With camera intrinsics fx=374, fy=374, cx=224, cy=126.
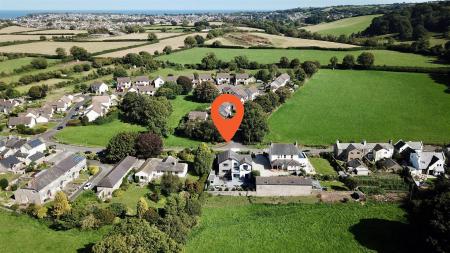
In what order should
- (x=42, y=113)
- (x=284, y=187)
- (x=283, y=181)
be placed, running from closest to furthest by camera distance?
(x=284, y=187) → (x=283, y=181) → (x=42, y=113)

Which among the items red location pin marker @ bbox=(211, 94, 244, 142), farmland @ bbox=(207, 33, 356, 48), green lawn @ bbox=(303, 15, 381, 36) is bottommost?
red location pin marker @ bbox=(211, 94, 244, 142)

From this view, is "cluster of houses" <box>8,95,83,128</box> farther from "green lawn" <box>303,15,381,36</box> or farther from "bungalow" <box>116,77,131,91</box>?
"green lawn" <box>303,15,381,36</box>

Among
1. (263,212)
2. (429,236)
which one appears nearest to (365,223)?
(429,236)

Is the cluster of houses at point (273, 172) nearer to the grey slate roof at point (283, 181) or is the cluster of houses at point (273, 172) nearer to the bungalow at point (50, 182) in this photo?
the grey slate roof at point (283, 181)

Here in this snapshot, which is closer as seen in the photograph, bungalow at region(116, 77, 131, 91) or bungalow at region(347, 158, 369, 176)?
bungalow at region(347, 158, 369, 176)

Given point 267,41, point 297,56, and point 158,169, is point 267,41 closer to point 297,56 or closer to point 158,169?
point 297,56

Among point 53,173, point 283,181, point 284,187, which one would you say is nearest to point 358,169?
point 283,181

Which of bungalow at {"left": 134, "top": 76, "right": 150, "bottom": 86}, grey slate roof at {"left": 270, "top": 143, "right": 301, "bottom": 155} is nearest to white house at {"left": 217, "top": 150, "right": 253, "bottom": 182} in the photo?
grey slate roof at {"left": 270, "top": 143, "right": 301, "bottom": 155}

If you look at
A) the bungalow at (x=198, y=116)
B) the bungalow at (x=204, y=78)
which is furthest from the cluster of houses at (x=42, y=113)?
the bungalow at (x=204, y=78)
